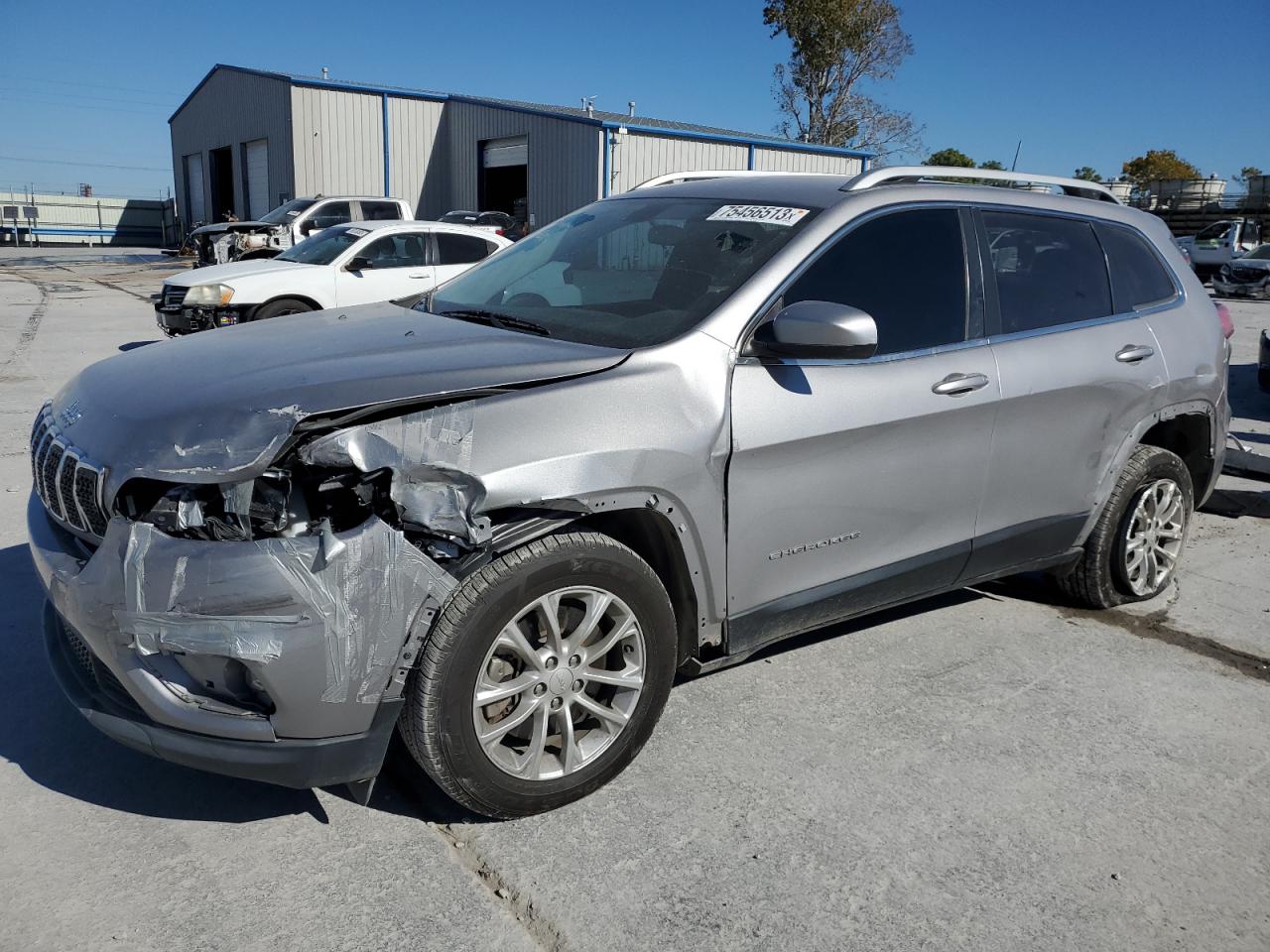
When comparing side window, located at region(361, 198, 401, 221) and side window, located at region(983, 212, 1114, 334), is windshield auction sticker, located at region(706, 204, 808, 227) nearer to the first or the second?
side window, located at region(983, 212, 1114, 334)

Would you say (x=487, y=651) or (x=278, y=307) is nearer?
(x=487, y=651)

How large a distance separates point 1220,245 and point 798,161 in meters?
12.7

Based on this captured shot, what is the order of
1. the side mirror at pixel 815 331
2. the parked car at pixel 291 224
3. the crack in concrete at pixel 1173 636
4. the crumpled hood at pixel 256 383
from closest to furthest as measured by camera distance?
the crumpled hood at pixel 256 383 → the side mirror at pixel 815 331 → the crack in concrete at pixel 1173 636 → the parked car at pixel 291 224

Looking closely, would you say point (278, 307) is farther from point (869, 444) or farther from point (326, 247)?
point (869, 444)

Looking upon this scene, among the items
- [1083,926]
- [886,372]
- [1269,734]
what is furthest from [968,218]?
[1083,926]

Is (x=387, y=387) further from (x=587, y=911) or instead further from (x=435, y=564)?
(x=587, y=911)

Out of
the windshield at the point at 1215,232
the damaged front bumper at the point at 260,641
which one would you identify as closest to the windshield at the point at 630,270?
the damaged front bumper at the point at 260,641

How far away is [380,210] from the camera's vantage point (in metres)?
21.0

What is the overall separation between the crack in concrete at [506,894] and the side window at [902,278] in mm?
1899

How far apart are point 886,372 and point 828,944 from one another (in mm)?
1796

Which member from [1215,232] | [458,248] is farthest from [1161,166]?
[458,248]

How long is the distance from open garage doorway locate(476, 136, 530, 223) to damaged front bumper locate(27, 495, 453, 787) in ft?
89.2

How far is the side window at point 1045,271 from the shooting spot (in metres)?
3.86

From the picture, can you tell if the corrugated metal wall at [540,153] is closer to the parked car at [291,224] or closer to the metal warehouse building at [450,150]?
the metal warehouse building at [450,150]
